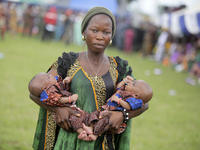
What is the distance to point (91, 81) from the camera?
2139 millimetres

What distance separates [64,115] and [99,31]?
2.79ft

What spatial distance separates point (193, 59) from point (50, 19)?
10.2 m

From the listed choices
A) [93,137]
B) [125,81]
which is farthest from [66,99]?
[125,81]

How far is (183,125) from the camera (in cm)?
520

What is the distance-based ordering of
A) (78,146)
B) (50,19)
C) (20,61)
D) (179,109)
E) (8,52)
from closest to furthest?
(78,146)
(179,109)
(20,61)
(8,52)
(50,19)

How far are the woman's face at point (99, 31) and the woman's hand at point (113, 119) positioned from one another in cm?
63

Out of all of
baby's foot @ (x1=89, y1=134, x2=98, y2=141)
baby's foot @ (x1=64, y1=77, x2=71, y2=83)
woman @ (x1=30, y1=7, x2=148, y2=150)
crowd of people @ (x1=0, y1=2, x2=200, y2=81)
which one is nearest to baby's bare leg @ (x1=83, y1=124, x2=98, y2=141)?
baby's foot @ (x1=89, y1=134, x2=98, y2=141)

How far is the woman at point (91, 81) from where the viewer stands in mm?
2049

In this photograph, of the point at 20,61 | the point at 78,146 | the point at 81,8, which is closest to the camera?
the point at 78,146

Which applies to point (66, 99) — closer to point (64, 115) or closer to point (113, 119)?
point (64, 115)

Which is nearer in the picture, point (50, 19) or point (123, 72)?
point (123, 72)

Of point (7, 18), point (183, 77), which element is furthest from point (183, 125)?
point (7, 18)

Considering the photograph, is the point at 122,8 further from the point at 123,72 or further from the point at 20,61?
the point at 123,72

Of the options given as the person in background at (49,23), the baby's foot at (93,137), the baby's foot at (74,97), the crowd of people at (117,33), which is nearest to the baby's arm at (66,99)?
the baby's foot at (74,97)
